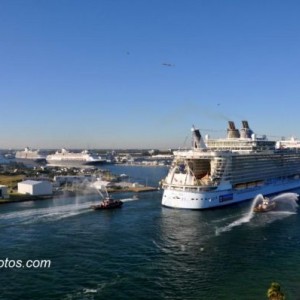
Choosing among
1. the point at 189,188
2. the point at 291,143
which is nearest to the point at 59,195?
the point at 189,188

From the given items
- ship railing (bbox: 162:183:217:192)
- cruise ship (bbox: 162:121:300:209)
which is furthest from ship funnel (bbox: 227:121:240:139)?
ship railing (bbox: 162:183:217:192)

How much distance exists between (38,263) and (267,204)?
92.4 feet

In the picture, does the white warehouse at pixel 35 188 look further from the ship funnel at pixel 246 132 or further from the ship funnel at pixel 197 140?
the ship funnel at pixel 246 132

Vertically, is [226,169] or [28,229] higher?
[226,169]

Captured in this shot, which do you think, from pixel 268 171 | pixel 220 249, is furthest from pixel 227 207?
pixel 220 249

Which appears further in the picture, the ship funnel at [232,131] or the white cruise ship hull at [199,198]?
the ship funnel at [232,131]

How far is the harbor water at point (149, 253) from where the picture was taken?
76.6ft

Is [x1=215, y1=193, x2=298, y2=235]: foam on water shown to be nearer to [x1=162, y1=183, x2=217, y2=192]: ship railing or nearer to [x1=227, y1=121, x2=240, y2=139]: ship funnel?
[x1=162, y1=183, x2=217, y2=192]: ship railing

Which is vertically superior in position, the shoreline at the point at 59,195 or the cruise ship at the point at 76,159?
the cruise ship at the point at 76,159

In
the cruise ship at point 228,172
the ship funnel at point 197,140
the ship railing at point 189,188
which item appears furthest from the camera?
the ship funnel at point 197,140

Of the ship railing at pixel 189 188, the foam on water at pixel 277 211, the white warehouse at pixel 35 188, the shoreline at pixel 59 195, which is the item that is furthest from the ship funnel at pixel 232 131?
the white warehouse at pixel 35 188

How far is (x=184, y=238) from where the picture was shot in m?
34.4

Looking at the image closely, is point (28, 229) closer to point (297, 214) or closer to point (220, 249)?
point (220, 249)

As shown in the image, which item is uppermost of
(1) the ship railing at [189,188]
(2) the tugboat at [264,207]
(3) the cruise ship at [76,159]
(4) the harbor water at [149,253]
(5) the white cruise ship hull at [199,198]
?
(3) the cruise ship at [76,159]
